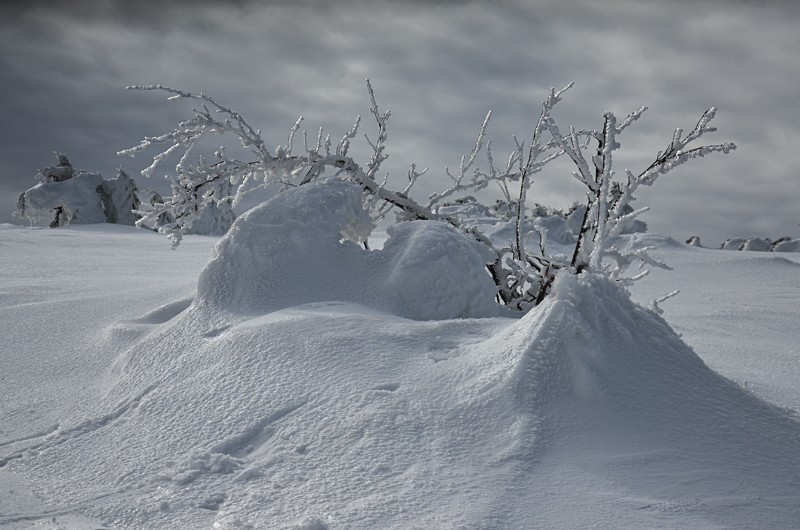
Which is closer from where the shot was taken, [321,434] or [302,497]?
[302,497]

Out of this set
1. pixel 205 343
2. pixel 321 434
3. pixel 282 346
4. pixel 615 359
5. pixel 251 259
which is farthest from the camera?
pixel 251 259

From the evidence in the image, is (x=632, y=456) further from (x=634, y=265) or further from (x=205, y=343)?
(x=634, y=265)

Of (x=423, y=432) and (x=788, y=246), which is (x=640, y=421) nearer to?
(x=423, y=432)

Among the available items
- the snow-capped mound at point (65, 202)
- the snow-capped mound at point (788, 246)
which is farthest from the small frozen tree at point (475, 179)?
the snow-capped mound at point (788, 246)

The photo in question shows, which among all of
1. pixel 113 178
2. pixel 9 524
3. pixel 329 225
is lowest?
pixel 9 524

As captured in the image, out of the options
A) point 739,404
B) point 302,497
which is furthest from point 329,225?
point 739,404

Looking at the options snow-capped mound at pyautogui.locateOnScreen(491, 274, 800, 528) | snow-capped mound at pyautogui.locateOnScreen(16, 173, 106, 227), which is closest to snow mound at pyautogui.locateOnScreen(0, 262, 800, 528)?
snow-capped mound at pyautogui.locateOnScreen(491, 274, 800, 528)

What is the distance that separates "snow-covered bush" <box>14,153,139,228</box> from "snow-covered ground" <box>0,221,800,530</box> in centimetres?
1541

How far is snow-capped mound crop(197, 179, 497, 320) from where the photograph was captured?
281cm

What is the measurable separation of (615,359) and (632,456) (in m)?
0.35

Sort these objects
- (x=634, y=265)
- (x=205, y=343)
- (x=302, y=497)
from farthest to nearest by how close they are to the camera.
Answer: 1. (x=634, y=265)
2. (x=205, y=343)
3. (x=302, y=497)

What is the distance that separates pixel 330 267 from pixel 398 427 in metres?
1.39

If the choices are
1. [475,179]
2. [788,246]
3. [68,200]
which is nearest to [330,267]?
[475,179]

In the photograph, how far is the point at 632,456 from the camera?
5.01ft
